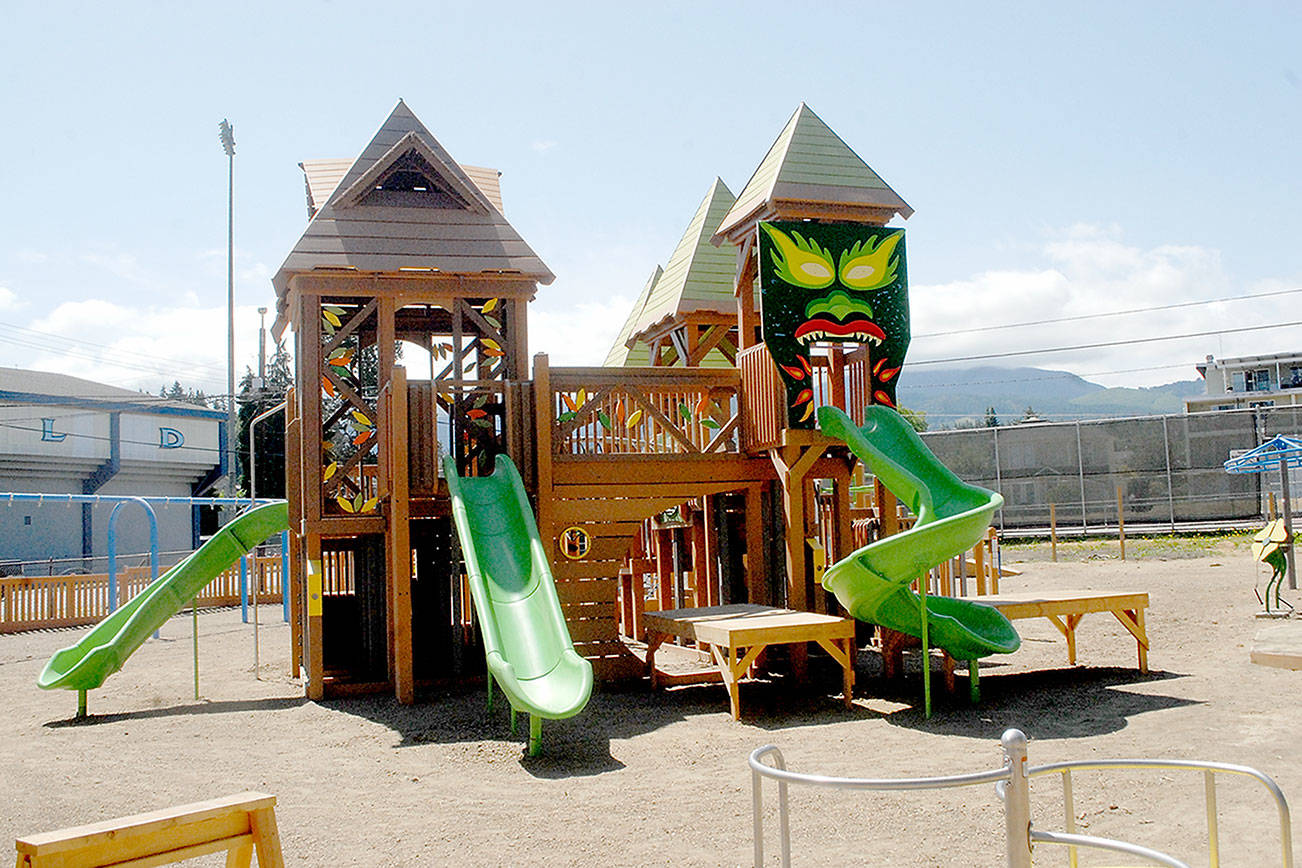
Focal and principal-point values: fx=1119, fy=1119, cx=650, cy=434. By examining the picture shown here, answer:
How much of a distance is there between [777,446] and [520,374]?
125 inches

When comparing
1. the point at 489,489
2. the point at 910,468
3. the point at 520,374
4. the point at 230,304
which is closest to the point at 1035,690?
the point at 910,468

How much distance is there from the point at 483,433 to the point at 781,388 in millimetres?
3502

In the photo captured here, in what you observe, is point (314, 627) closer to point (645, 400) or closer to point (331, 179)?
point (645, 400)

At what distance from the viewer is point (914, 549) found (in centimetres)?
927

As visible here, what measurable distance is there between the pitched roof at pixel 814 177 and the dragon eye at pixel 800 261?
0.48m

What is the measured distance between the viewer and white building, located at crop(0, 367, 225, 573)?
1518 inches

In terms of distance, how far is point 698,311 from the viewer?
52.3ft

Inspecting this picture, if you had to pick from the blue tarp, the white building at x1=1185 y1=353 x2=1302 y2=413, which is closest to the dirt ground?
the blue tarp

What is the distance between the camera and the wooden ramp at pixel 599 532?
12016 millimetres

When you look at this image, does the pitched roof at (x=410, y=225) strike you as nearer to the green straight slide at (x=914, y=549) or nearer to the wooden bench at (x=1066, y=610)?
the green straight slide at (x=914, y=549)

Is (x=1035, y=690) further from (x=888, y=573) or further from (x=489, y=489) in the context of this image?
(x=489, y=489)

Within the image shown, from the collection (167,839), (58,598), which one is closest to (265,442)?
(58,598)

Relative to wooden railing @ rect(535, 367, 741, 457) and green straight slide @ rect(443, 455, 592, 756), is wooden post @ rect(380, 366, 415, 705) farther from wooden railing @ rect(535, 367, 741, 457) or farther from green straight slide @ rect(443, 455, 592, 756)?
wooden railing @ rect(535, 367, 741, 457)

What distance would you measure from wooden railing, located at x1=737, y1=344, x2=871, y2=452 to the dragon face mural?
0.43 feet
